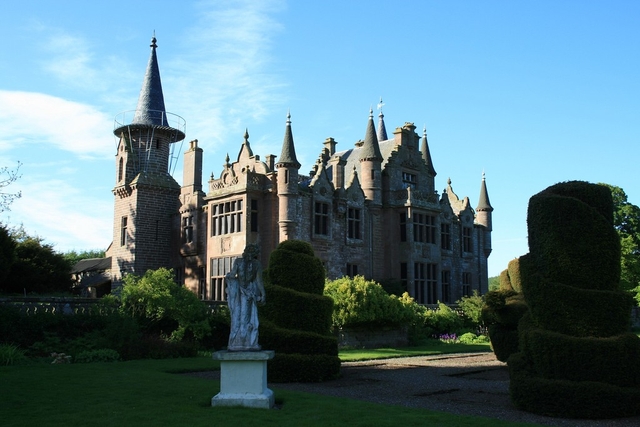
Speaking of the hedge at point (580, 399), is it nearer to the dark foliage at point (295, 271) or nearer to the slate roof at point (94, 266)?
the dark foliage at point (295, 271)

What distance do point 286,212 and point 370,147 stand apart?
342 inches

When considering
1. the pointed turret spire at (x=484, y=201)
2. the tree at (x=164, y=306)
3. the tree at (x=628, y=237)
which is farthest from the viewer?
the pointed turret spire at (x=484, y=201)

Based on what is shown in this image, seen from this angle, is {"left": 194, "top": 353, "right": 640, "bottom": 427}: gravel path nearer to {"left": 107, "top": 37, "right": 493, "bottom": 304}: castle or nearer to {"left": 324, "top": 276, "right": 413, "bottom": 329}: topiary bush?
{"left": 324, "top": 276, "right": 413, "bottom": 329}: topiary bush

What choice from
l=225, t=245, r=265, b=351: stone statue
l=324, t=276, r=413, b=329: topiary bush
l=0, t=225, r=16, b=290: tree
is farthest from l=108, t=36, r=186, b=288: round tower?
l=225, t=245, r=265, b=351: stone statue

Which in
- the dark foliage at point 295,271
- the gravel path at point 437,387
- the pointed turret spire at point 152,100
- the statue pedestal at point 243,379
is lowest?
the gravel path at point 437,387

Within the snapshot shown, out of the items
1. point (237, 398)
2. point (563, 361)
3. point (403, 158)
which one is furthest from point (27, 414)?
point (403, 158)

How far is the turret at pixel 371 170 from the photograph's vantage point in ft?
132

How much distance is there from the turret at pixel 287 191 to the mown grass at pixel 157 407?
1800 centimetres

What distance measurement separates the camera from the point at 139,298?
25703mm

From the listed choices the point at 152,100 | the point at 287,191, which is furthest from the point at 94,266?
the point at 287,191

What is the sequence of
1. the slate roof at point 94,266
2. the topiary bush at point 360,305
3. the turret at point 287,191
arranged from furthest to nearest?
the slate roof at point 94,266 → the turret at point 287,191 → the topiary bush at point 360,305

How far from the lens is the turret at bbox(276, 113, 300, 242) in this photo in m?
34.6

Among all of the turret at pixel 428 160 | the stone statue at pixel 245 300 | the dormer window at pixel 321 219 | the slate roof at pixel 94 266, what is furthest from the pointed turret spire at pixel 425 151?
the stone statue at pixel 245 300

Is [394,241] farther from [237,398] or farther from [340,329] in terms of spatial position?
[237,398]
